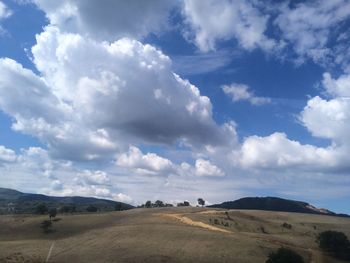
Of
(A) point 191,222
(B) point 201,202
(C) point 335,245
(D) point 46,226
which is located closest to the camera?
(C) point 335,245

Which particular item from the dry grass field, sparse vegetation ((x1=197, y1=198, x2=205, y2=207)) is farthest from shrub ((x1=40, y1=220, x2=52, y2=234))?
sparse vegetation ((x1=197, y1=198, x2=205, y2=207))

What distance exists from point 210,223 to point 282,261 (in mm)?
40333

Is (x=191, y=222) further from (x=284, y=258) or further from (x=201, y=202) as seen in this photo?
(x=201, y=202)

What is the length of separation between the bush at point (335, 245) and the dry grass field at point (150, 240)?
1809 mm

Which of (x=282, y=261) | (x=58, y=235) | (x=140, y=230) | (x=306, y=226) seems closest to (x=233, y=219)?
(x=306, y=226)

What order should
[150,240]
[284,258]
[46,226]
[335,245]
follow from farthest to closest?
[46,226], [335,245], [150,240], [284,258]

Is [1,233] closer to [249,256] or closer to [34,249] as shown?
[34,249]

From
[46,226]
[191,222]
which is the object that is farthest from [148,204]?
[46,226]

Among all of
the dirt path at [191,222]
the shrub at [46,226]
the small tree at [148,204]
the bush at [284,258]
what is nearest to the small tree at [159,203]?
the small tree at [148,204]

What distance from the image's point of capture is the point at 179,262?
6194cm

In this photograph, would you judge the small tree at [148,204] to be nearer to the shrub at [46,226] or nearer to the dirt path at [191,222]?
the dirt path at [191,222]

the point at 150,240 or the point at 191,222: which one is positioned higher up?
the point at 191,222

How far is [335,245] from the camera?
258 ft

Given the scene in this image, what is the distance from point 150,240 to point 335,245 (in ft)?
101
